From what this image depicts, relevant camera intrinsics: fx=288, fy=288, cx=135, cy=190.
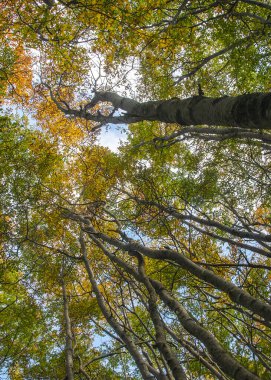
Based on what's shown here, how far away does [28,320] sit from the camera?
11445mm

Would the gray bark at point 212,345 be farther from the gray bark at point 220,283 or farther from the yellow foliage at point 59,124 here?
the yellow foliage at point 59,124

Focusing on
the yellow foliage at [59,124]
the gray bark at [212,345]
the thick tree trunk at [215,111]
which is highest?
the yellow foliage at [59,124]

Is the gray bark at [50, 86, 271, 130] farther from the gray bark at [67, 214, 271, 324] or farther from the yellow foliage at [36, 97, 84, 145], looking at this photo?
the yellow foliage at [36, 97, 84, 145]

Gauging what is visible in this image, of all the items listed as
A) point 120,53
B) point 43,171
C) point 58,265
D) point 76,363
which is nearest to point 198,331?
point 120,53

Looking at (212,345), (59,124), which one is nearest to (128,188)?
(59,124)

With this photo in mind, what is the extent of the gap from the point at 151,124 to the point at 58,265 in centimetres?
804

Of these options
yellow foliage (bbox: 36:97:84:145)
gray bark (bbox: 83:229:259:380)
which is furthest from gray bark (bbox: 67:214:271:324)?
yellow foliage (bbox: 36:97:84:145)

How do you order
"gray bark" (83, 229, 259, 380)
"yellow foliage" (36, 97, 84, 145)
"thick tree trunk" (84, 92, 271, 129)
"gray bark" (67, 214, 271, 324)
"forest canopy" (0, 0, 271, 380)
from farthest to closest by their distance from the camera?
"yellow foliage" (36, 97, 84, 145) → "forest canopy" (0, 0, 271, 380) → "gray bark" (67, 214, 271, 324) → "gray bark" (83, 229, 259, 380) → "thick tree trunk" (84, 92, 271, 129)

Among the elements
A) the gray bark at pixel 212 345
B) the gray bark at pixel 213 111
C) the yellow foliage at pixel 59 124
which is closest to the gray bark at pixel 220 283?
the gray bark at pixel 212 345

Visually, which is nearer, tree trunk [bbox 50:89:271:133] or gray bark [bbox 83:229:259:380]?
tree trunk [bbox 50:89:271:133]

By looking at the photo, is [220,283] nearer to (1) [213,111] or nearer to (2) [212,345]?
(2) [212,345]

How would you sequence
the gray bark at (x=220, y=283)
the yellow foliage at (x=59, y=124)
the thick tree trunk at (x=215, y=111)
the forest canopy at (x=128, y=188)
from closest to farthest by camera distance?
the thick tree trunk at (x=215, y=111) < the gray bark at (x=220, y=283) < the forest canopy at (x=128, y=188) < the yellow foliage at (x=59, y=124)

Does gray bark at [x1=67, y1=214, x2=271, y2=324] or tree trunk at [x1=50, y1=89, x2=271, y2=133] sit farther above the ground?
tree trunk at [x1=50, y1=89, x2=271, y2=133]

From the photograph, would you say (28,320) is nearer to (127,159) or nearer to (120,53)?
(127,159)
